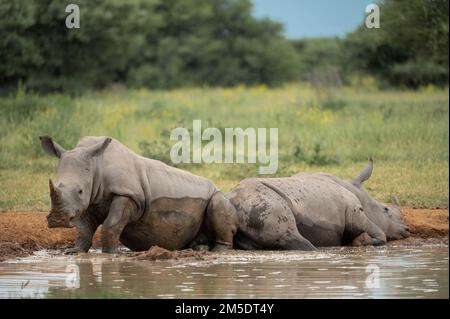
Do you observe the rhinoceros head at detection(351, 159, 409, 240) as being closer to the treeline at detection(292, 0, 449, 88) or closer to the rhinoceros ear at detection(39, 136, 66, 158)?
the rhinoceros ear at detection(39, 136, 66, 158)

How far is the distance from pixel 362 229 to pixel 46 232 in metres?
3.35

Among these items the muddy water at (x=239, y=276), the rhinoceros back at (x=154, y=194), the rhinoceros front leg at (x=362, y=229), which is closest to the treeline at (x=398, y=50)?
the rhinoceros front leg at (x=362, y=229)

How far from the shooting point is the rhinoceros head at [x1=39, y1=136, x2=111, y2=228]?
30.8 ft

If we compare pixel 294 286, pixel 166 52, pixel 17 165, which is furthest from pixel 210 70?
pixel 294 286

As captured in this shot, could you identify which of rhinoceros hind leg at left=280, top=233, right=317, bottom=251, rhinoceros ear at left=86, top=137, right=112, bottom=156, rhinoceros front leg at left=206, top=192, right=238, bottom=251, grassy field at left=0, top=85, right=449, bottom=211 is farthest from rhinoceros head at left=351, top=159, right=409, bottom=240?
rhinoceros ear at left=86, top=137, right=112, bottom=156

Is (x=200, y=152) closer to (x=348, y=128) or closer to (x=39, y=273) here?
(x=348, y=128)

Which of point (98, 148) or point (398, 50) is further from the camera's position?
point (398, 50)

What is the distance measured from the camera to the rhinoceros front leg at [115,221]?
982 cm

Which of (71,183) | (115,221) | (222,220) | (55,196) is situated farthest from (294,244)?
(55,196)

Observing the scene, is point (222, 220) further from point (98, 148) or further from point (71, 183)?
point (71, 183)

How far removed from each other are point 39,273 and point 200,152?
7885 millimetres

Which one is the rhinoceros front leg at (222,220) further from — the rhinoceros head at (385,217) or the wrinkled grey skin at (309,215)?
the rhinoceros head at (385,217)

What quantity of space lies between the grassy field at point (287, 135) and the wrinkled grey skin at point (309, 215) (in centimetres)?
173

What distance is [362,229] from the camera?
11.2 m
